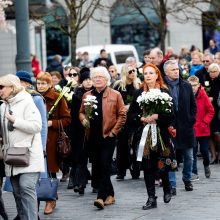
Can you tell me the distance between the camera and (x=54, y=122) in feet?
47.1

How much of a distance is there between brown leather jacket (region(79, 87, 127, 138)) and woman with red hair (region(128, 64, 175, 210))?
0.53 feet

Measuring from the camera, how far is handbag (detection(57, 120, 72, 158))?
46.7 feet

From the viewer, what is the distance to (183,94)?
14391mm

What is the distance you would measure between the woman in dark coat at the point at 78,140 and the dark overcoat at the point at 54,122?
0.35 metres

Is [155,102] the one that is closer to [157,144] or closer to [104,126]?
[157,144]

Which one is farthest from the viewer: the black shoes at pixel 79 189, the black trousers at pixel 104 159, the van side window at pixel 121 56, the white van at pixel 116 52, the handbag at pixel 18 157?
the van side window at pixel 121 56

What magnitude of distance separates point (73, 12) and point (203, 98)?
25.4 feet

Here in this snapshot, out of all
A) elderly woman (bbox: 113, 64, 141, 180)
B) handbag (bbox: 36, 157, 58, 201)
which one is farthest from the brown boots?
elderly woman (bbox: 113, 64, 141, 180)

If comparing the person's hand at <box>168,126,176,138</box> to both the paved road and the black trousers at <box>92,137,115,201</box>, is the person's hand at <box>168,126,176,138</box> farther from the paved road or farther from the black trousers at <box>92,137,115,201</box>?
the paved road

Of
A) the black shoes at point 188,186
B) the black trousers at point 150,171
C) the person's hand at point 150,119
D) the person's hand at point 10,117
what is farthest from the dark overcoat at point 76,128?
the person's hand at point 10,117

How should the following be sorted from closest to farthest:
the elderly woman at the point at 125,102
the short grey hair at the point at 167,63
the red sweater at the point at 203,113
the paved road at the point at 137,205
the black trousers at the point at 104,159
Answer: the paved road at the point at 137,205
the black trousers at the point at 104,159
the short grey hair at the point at 167,63
the elderly woman at the point at 125,102
the red sweater at the point at 203,113

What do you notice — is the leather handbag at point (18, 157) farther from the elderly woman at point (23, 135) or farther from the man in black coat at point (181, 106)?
the man in black coat at point (181, 106)

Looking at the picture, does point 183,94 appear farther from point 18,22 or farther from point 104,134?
point 18,22

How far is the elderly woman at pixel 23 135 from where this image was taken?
35.8 feet
